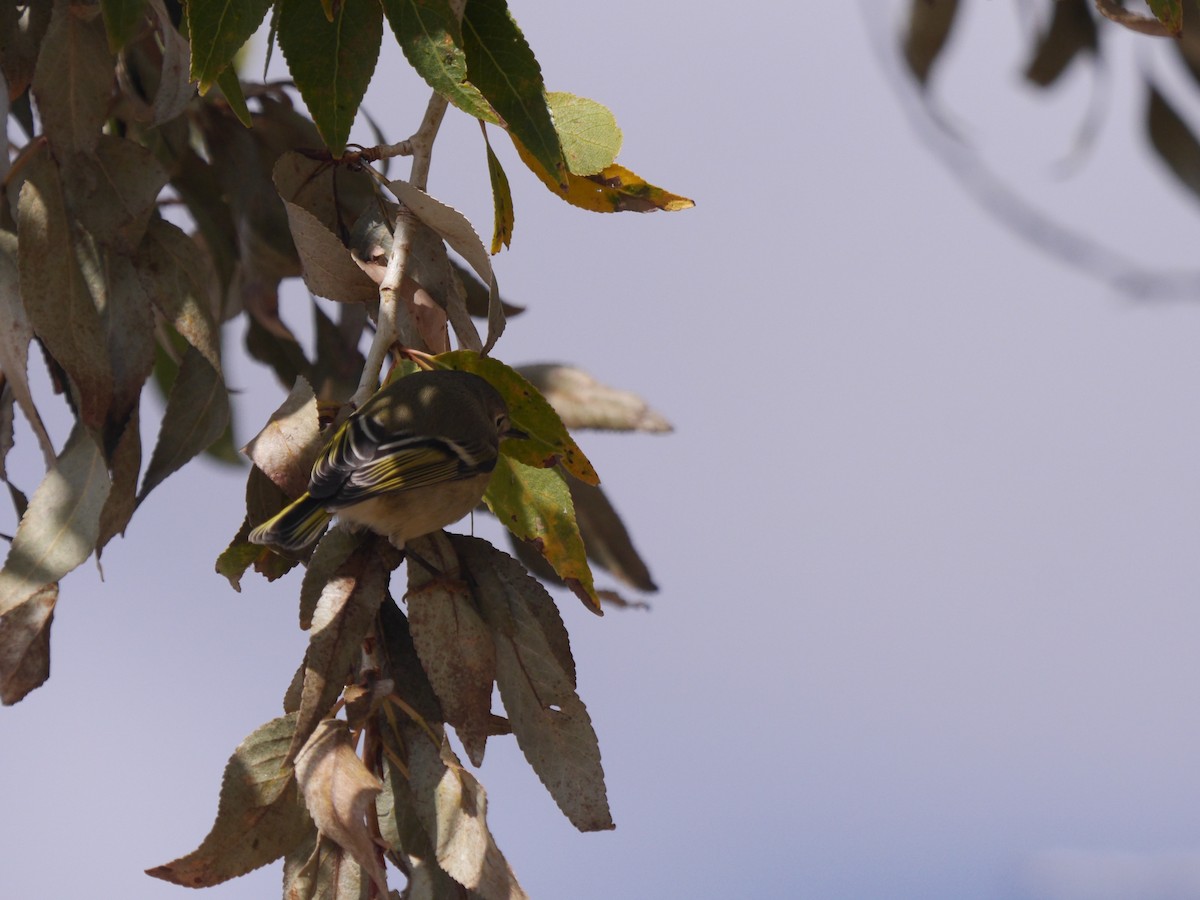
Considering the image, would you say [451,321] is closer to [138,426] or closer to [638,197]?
[638,197]

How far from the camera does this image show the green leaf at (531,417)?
3.64 feet

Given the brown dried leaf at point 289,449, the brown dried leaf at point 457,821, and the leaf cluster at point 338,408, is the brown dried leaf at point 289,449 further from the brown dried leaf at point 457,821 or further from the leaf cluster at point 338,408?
the brown dried leaf at point 457,821

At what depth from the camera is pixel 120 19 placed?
1.16 metres

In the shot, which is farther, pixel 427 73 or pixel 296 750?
pixel 427 73

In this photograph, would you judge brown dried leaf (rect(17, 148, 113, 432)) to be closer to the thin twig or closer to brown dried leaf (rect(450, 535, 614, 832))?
the thin twig

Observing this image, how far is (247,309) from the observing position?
177cm

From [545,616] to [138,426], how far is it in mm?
→ 519

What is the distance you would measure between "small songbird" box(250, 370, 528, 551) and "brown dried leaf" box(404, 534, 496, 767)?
0.23 ft

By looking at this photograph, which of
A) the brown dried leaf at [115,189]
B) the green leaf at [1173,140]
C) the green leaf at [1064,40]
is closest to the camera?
the brown dried leaf at [115,189]

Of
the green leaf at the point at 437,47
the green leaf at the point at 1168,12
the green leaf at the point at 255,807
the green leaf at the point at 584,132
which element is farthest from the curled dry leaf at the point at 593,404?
the green leaf at the point at 1168,12

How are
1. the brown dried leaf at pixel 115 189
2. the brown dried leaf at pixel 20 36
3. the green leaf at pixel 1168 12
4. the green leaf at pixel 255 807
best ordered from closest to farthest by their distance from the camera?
1. the green leaf at pixel 255 807
2. the green leaf at pixel 1168 12
3. the brown dried leaf at pixel 115 189
4. the brown dried leaf at pixel 20 36

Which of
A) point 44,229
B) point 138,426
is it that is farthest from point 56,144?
point 138,426

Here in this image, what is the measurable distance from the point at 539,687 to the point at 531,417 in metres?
0.25

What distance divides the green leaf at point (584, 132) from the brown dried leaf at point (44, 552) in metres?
0.53
